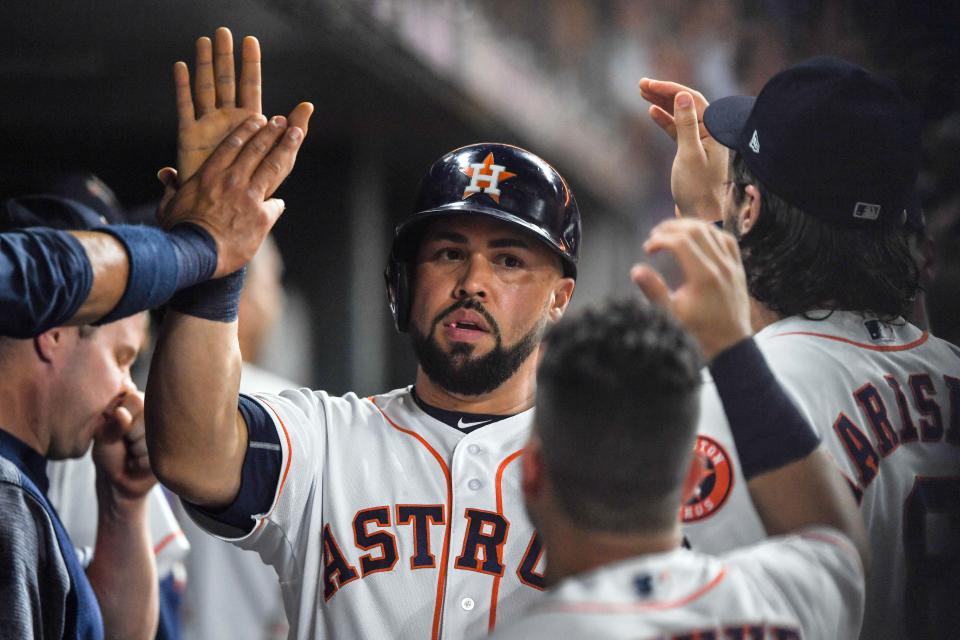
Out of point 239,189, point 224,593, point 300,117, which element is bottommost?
point 224,593

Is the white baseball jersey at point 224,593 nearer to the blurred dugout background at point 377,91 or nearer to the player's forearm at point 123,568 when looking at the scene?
the player's forearm at point 123,568

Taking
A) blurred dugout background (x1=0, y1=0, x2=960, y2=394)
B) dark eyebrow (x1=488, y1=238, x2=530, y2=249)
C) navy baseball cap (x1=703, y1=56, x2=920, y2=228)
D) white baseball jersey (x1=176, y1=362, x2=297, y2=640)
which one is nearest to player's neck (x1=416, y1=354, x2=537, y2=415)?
dark eyebrow (x1=488, y1=238, x2=530, y2=249)

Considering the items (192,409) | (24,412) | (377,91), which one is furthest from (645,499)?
(377,91)

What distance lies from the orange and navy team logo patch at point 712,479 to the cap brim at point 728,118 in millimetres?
543

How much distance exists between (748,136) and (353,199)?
6.53 m

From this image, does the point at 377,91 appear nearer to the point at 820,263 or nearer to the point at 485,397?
the point at 485,397

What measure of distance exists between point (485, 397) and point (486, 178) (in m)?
0.43

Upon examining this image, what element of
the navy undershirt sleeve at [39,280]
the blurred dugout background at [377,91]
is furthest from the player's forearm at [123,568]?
the blurred dugout background at [377,91]

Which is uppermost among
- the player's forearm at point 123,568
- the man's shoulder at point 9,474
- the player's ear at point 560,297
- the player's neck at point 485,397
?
the player's ear at point 560,297

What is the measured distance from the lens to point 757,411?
1.39 m

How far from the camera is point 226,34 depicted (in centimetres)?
187

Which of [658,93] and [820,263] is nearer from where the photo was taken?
[820,263]

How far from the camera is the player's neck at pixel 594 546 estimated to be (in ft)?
4.13

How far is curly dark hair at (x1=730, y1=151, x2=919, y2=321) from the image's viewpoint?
1.72 meters
